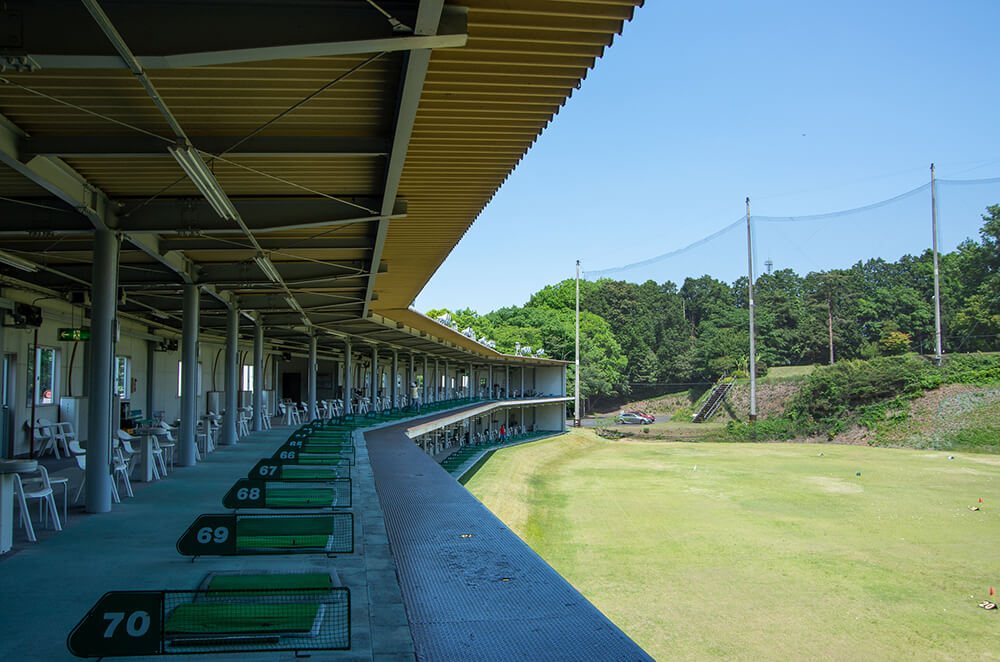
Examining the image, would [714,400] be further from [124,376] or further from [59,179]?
[59,179]

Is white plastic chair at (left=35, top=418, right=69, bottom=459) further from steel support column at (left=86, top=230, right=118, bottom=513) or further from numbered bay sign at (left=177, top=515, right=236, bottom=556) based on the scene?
numbered bay sign at (left=177, top=515, right=236, bottom=556)

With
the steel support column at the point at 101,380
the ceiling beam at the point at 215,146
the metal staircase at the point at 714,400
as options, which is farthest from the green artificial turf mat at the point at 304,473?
the metal staircase at the point at 714,400

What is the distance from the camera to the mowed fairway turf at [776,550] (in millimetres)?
12742

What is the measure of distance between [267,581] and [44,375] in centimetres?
1336

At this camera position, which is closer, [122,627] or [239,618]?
[122,627]

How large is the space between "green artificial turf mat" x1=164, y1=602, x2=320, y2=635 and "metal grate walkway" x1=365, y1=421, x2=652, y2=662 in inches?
24.6

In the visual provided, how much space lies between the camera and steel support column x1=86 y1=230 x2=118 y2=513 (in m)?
8.11

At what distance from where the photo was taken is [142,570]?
566 centimetres

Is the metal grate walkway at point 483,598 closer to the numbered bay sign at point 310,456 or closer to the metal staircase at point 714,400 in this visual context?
the numbered bay sign at point 310,456

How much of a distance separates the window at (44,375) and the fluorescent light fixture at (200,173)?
940cm

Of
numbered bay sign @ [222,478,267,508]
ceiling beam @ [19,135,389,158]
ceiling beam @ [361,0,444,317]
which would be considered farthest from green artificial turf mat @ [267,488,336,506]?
ceiling beam @ [19,135,389,158]

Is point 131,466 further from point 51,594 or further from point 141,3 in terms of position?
point 141,3

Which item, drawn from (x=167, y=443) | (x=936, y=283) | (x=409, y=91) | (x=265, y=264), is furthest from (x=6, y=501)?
(x=936, y=283)

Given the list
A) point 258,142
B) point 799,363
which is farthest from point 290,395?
point 799,363
